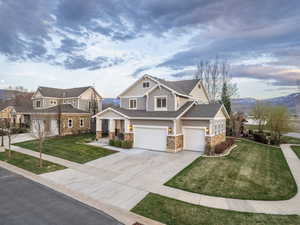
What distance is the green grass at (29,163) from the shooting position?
11.6 meters

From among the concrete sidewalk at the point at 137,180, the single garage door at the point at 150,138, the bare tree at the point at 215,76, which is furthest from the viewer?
the bare tree at the point at 215,76

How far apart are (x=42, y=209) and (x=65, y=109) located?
2395 cm

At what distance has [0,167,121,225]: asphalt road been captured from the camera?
596 centimetres

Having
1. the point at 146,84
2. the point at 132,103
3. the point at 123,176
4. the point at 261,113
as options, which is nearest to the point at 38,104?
the point at 132,103

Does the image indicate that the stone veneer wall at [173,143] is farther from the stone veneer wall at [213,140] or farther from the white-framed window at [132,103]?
the white-framed window at [132,103]

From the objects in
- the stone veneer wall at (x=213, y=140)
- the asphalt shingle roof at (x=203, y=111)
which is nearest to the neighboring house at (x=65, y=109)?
the asphalt shingle roof at (x=203, y=111)

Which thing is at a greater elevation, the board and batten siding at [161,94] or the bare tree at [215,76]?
the bare tree at [215,76]

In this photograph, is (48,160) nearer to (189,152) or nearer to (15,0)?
(189,152)

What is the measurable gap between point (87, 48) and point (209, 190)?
1073 inches

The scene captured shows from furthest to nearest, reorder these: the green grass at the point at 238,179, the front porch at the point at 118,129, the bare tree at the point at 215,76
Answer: the bare tree at the point at 215,76
the front porch at the point at 118,129
the green grass at the point at 238,179

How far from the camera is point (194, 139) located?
17125mm

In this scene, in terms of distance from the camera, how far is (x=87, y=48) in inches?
1091

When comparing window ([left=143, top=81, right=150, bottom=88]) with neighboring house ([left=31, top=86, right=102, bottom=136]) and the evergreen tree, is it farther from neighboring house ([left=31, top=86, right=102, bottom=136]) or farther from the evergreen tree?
the evergreen tree

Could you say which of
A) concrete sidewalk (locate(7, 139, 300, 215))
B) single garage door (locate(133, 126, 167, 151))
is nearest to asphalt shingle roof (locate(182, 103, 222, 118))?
single garage door (locate(133, 126, 167, 151))
